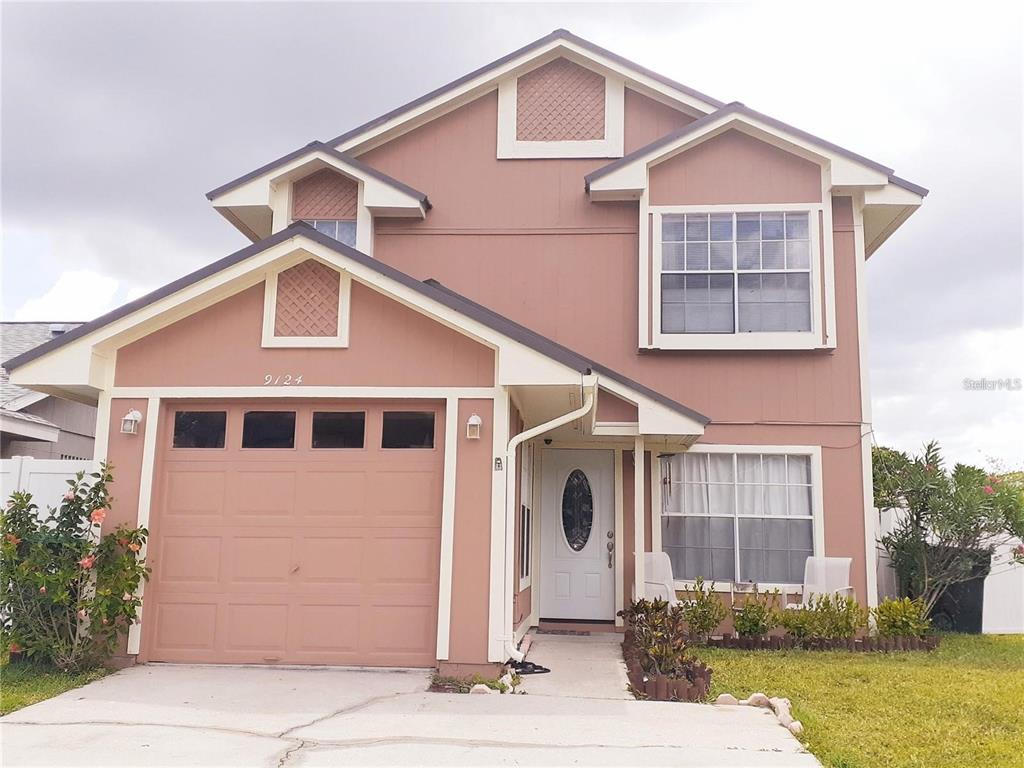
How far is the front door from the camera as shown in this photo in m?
11.0

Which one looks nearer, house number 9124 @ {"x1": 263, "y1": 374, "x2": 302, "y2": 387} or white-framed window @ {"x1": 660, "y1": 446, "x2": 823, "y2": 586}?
house number 9124 @ {"x1": 263, "y1": 374, "x2": 302, "y2": 387}

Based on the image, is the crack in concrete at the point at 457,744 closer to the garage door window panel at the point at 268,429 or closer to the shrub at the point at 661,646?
the shrub at the point at 661,646

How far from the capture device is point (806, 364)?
10867 millimetres

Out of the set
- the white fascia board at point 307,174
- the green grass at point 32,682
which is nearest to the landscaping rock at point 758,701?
the green grass at point 32,682

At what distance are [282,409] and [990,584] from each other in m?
10.5

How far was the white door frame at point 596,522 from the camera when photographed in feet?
36.0

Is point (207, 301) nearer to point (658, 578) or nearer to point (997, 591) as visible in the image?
point (658, 578)

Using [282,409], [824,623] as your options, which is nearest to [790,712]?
[824,623]

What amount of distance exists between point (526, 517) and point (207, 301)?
174 inches

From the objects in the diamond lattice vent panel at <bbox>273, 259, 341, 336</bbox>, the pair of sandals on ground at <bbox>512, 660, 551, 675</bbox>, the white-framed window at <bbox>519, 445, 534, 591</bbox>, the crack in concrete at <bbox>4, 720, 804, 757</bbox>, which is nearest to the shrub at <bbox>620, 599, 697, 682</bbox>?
the pair of sandals on ground at <bbox>512, 660, 551, 675</bbox>

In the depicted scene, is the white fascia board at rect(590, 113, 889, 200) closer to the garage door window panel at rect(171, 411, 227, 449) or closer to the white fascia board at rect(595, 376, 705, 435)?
the white fascia board at rect(595, 376, 705, 435)

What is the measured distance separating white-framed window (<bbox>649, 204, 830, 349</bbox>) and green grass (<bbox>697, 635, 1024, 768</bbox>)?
3871 mm

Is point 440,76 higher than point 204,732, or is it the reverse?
point 440,76

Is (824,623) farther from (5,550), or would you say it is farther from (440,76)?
(440,76)
